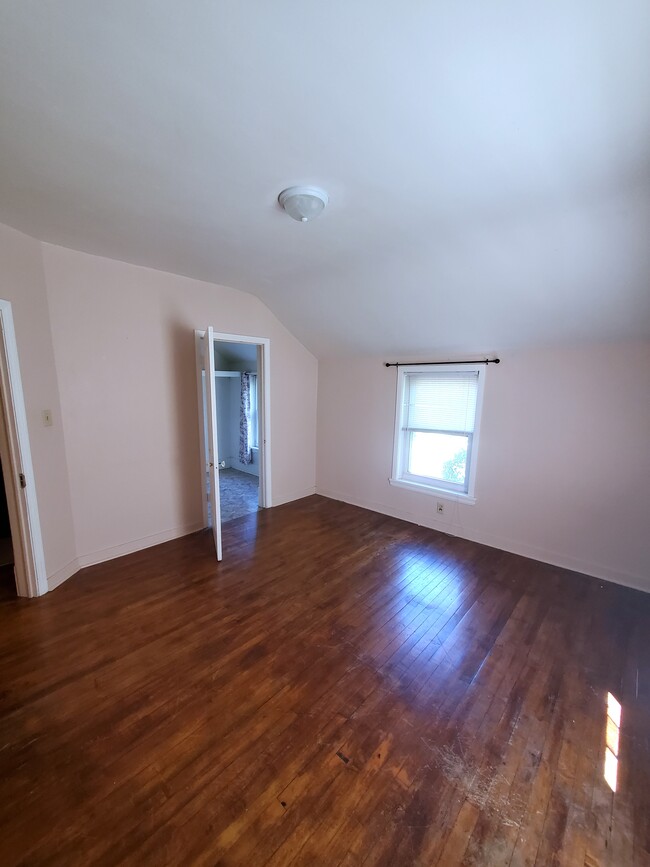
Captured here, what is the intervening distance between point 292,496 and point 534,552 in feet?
9.83

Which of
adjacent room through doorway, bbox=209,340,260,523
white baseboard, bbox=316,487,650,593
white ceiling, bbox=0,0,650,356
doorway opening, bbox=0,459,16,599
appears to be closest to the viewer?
white ceiling, bbox=0,0,650,356

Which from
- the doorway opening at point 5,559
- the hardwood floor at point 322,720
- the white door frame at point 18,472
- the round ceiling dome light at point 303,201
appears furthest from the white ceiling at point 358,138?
the hardwood floor at point 322,720

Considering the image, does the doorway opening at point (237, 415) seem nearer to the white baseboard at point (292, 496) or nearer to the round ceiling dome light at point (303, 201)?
the white baseboard at point (292, 496)

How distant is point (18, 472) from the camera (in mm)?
2400

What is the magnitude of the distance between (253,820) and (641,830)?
1.45 meters

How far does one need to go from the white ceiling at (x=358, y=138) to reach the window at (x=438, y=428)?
1.10m

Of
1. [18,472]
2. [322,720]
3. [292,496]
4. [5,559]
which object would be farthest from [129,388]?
[322,720]

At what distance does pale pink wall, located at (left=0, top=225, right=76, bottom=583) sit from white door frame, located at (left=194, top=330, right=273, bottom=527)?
1.22 meters

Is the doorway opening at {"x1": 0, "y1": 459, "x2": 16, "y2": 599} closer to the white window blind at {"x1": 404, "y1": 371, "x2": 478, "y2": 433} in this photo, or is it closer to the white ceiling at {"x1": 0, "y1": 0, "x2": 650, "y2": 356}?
the white ceiling at {"x1": 0, "y1": 0, "x2": 650, "y2": 356}

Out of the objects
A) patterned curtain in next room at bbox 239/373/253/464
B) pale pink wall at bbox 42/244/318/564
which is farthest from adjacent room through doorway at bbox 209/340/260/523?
pale pink wall at bbox 42/244/318/564

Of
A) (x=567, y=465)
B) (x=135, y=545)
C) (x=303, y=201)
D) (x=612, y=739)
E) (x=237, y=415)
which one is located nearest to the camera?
(x=612, y=739)

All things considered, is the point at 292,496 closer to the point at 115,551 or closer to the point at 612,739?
the point at 115,551

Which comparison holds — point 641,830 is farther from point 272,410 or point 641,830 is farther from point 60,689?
point 272,410

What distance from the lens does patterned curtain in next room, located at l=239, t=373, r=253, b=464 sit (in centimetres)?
626
